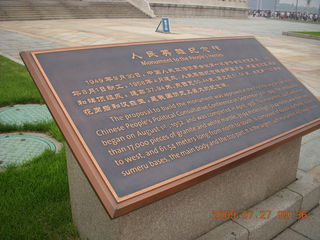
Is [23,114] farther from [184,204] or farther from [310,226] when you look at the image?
[310,226]

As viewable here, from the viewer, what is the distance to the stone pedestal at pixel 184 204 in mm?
1980

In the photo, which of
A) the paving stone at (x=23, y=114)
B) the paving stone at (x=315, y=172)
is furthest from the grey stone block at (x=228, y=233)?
the paving stone at (x=23, y=114)

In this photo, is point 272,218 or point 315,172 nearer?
point 272,218

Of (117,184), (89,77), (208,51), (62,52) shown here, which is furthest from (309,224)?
(62,52)

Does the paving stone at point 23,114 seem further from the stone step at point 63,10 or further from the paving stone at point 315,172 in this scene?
the stone step at point 63,10

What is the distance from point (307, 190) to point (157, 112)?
1.72m

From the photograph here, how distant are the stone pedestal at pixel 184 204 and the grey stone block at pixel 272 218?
0.07 m

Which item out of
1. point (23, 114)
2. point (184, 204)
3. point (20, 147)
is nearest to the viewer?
point (184, 204)

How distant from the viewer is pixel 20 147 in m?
3.93

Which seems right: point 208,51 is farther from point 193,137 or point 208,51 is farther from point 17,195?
point 17,195

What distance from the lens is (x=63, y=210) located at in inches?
106

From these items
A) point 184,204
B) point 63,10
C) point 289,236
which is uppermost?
point 63,10

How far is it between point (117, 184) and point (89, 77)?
2.54 feet
